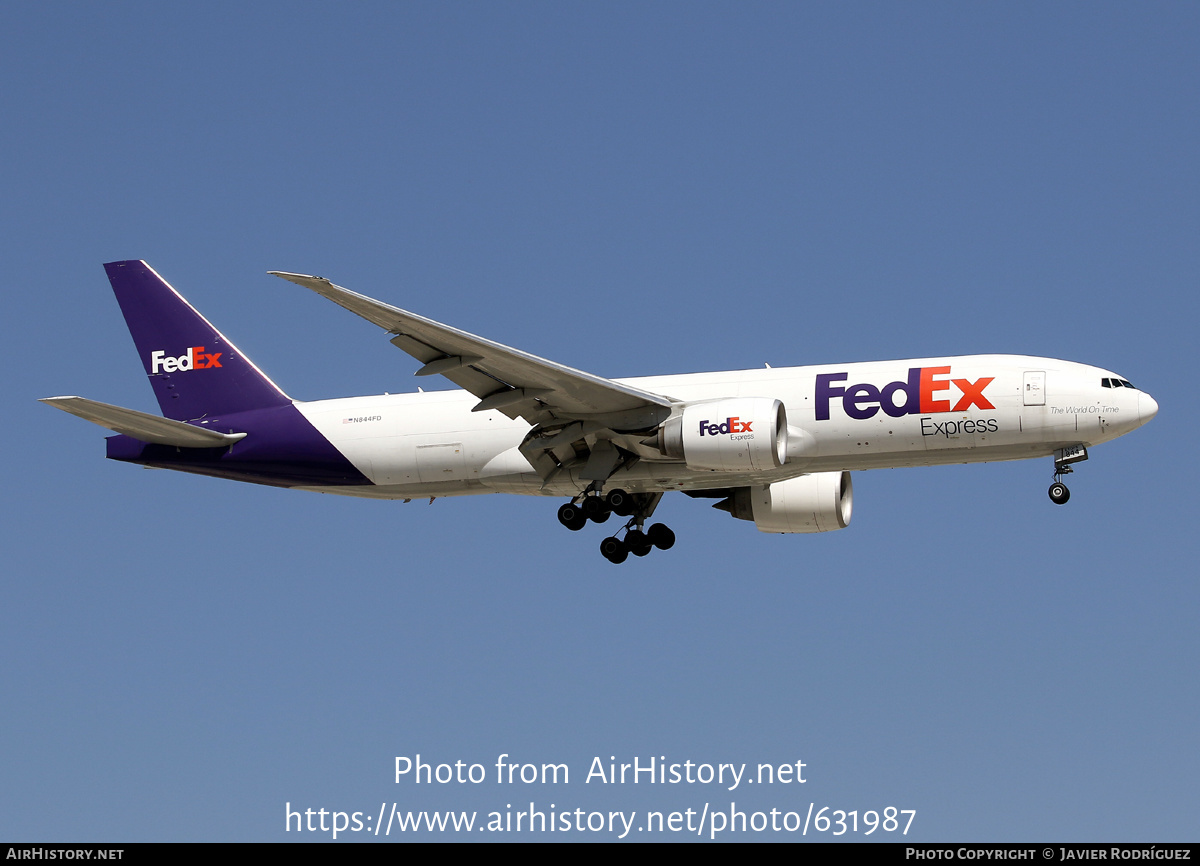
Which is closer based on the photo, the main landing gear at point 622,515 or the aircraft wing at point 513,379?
the aircraft wing at point 513,379

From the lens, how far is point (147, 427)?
35.1 metres

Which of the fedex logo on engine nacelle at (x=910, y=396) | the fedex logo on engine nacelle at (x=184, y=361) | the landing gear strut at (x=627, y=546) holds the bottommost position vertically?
the landing gear strut at (x=627, y=546)

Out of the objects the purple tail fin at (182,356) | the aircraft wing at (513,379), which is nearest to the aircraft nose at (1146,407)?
the aircraft wing at (513,379)

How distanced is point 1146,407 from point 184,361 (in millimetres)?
23069

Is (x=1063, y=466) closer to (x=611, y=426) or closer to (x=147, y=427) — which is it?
(x=611, y=426)

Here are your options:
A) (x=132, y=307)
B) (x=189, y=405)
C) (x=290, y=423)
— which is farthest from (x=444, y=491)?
(x=132, y=307)

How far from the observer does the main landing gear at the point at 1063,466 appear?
3198cm

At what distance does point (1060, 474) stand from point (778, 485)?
23.4 ft

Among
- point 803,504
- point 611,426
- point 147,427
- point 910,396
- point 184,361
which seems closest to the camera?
point 910,396

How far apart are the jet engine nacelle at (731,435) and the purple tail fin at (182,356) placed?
10.7 metres

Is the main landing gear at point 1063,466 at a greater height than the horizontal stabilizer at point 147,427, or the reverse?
the horizontal stabilizer at point 147,427

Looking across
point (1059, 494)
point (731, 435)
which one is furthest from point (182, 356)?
point (1059, 494)

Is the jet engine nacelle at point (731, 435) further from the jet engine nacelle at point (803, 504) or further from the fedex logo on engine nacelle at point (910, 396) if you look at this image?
the jet engine nacelle at point (803, 504)
